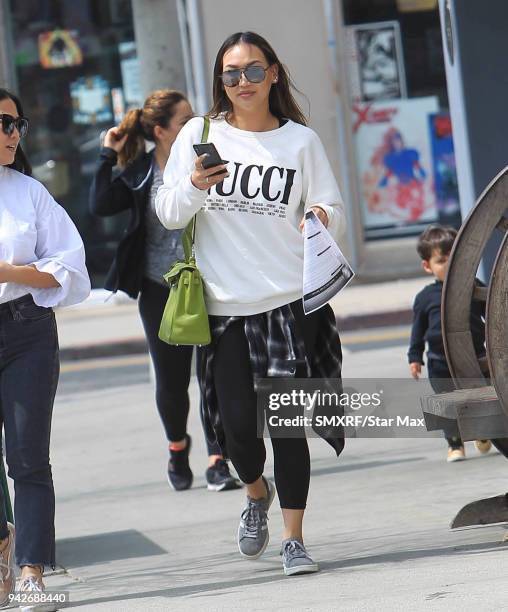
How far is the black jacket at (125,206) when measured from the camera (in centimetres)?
689

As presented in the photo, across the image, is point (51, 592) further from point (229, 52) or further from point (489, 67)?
point (489, 67)

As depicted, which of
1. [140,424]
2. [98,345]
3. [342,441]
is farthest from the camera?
[98,345]

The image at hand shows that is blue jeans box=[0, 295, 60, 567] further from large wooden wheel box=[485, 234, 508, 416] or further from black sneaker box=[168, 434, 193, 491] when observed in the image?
black sneaker box=[168, 434, 193, 491]

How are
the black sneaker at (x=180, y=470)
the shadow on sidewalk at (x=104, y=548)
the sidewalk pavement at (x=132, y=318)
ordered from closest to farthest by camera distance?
the shadow on sidewalk at (x=104, y=548) → the black sneaker at (x=180, y=470) → the sidewalk pavement at (x=132, y=318)

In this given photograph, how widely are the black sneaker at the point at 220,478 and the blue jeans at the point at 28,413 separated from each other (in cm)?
221

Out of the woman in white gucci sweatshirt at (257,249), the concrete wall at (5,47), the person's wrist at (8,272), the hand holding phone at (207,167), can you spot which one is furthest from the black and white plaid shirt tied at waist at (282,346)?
the concrete wall at (5,47)

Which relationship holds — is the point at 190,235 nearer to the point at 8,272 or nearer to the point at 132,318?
the point at 8,272

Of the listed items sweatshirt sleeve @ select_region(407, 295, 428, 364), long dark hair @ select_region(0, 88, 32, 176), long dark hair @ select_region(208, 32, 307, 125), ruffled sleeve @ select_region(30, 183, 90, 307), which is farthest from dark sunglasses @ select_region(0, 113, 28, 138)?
sweatshirt sleeve @ select_region(407, 295, 428, 364)

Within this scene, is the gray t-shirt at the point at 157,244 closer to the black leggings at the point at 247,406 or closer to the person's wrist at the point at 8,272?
the black leggings at the point at 247,406

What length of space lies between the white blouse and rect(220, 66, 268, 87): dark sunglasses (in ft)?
2.45

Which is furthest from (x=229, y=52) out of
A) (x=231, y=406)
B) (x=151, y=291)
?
(x=151, y=291)

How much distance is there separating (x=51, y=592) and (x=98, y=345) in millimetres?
8979

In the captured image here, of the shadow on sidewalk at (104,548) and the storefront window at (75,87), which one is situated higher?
the storefront window at (75,87)

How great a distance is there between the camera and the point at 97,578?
555 cm
